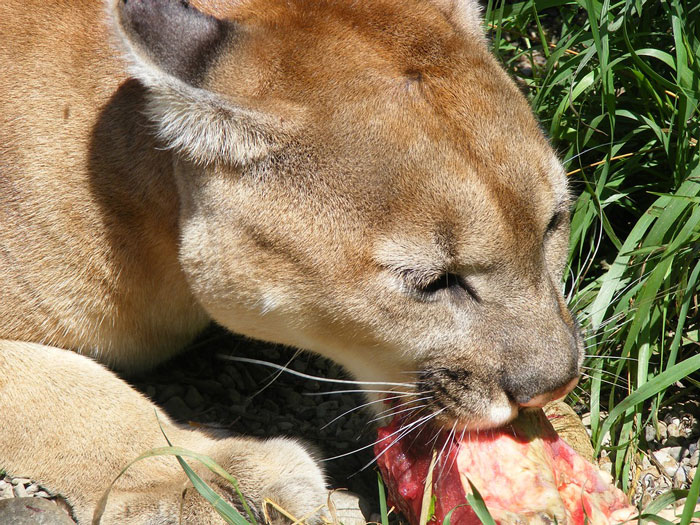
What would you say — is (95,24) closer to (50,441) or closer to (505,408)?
(50,441)

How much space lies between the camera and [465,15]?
11.6ft

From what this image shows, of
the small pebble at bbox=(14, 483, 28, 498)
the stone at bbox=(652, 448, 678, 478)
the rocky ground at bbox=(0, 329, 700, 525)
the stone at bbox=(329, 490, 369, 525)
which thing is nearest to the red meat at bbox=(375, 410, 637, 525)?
the stone at bbox=(329, 490, 369, 525)

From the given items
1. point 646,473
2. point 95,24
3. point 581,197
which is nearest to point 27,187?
point 95,24

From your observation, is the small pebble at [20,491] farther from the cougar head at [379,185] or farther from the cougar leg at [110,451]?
the cougar head at [379,185]

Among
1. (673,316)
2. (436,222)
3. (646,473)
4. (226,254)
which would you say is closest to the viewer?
(436,222)

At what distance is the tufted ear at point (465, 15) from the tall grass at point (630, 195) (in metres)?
0.62

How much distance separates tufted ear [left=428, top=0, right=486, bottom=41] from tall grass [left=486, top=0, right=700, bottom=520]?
Answer: 24.3 inches

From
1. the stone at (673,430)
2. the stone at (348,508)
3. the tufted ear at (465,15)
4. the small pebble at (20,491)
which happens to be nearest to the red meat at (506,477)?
the stone at (348,508)

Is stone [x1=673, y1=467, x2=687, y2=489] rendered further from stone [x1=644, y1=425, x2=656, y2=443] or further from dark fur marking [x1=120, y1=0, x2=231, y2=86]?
dark fur marking [x1=120, y1=0, x2=231, y2=86]

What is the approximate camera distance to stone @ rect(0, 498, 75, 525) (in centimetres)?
322

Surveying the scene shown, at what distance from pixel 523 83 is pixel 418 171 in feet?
7.16

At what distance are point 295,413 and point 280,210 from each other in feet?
4.41

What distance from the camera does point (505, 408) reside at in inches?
118

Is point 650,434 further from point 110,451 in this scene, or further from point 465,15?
point 110,451
